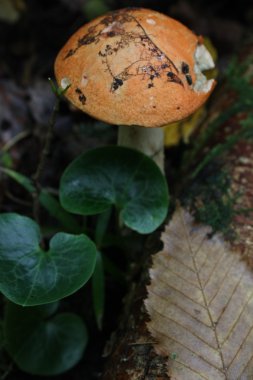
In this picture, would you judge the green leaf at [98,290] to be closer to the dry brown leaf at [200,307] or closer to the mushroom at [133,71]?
the dry brown leaf at [200,307]

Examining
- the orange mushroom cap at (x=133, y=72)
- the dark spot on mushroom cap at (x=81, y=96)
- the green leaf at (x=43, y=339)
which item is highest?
the orange mushroom cap at (x=133, y=72)

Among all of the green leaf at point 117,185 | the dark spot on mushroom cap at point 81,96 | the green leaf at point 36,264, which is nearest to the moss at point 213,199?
the green leaf at point 117,185

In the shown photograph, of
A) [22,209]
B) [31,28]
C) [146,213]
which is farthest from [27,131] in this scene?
[146,213]

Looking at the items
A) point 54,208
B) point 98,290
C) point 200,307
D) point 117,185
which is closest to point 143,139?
point 117,185

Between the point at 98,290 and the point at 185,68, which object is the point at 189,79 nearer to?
the point at 185,68

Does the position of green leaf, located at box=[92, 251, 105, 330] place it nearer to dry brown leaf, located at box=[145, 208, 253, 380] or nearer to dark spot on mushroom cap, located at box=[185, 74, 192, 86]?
dry brown leaf, located at box=[145, 208, 253, 380]

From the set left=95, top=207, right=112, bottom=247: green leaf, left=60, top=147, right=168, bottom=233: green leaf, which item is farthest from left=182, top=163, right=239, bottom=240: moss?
left=95, top=207, right=112, bottom=247: green leaf

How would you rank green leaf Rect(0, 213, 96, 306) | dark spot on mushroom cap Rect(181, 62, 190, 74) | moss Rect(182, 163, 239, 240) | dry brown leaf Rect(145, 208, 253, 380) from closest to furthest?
dry brown leaf Rect(145, 208, 253, 380), green leaf Rect(0, 213, 96, 306), dark spot on mushroom cap Rect(181, 62, 190, 74), moss Rect(182, 163, 239, 240)
